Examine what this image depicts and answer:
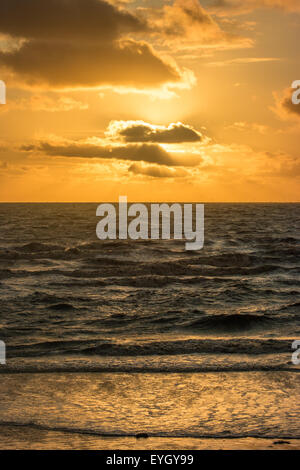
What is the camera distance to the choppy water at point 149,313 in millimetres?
10156

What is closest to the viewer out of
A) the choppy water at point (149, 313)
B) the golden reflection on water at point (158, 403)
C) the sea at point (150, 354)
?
the golden reflection on water at point (158, 403)

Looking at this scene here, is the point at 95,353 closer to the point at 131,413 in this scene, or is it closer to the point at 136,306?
the point at 131,413

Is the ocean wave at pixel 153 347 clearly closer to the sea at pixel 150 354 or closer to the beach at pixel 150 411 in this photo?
the sea at pixel 150 354

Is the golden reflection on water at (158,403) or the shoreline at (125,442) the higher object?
the golden reflection on water at (158,403)

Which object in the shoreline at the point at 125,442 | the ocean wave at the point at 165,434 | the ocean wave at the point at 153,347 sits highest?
the ocean wave at the point at 153,347

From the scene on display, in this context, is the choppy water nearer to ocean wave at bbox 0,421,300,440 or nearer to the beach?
the beach

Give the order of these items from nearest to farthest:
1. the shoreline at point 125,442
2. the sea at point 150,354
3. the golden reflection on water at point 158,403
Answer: the shoreline at point 125,442
the golden reflection on water at point 158,403
the sea at point 150,354

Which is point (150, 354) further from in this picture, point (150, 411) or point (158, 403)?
point (150, 411)

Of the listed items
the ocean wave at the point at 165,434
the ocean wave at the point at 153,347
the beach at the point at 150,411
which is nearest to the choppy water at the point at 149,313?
the ocean wave at the point at 153,347

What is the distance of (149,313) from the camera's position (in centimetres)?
1526

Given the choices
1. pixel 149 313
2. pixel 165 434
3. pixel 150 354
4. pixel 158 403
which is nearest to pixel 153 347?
pixel 150 354

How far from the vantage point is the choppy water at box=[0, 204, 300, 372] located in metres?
10.2

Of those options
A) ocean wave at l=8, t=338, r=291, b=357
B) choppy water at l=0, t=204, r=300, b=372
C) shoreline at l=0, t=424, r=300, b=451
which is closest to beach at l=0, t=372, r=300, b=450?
shoreline at l=0, t=424, r=300, b=451

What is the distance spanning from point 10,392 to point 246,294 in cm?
1213
